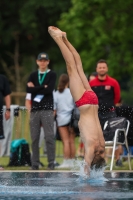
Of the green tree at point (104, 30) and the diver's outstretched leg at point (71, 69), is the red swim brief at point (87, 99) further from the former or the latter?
the green tree at point (104, 30)

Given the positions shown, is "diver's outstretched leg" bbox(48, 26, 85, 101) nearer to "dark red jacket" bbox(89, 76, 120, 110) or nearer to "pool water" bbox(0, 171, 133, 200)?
"pool water" bbox(0, 171, 133, 200)

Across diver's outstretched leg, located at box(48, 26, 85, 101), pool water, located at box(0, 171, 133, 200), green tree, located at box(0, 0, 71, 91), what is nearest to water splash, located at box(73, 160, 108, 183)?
pool water, located at box(0, 171, 133, 200)

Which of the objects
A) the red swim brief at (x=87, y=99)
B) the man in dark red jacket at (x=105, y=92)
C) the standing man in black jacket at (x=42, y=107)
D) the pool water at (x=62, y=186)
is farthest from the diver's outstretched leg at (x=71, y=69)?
the man in dark red jacket at (x=105, y=92)

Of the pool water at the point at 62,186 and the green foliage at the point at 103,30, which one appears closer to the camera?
the pool water at the point at 62,186

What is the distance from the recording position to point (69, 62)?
13.2m

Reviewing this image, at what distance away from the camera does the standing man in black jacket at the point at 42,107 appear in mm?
15984

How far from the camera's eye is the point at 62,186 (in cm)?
1169

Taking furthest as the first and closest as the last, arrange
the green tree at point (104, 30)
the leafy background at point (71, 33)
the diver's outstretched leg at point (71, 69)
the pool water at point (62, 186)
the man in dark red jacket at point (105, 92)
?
the leafy background at point (71, 33) → the green tree at point (104, 30) → the man in dark red jacket at point (105, 92) → the diver's outstretched leg at point (71, 69) → the pool water at point (62, 186)

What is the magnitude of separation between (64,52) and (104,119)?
3533 mm

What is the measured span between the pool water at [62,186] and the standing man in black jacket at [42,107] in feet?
6.12

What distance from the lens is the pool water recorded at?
1034cm

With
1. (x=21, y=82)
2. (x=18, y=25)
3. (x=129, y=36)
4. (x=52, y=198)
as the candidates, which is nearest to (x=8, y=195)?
(x=52, y=198)

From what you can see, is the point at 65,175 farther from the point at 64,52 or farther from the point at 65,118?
the point at 65,118

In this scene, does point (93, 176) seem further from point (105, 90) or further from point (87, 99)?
point (105, 90)
